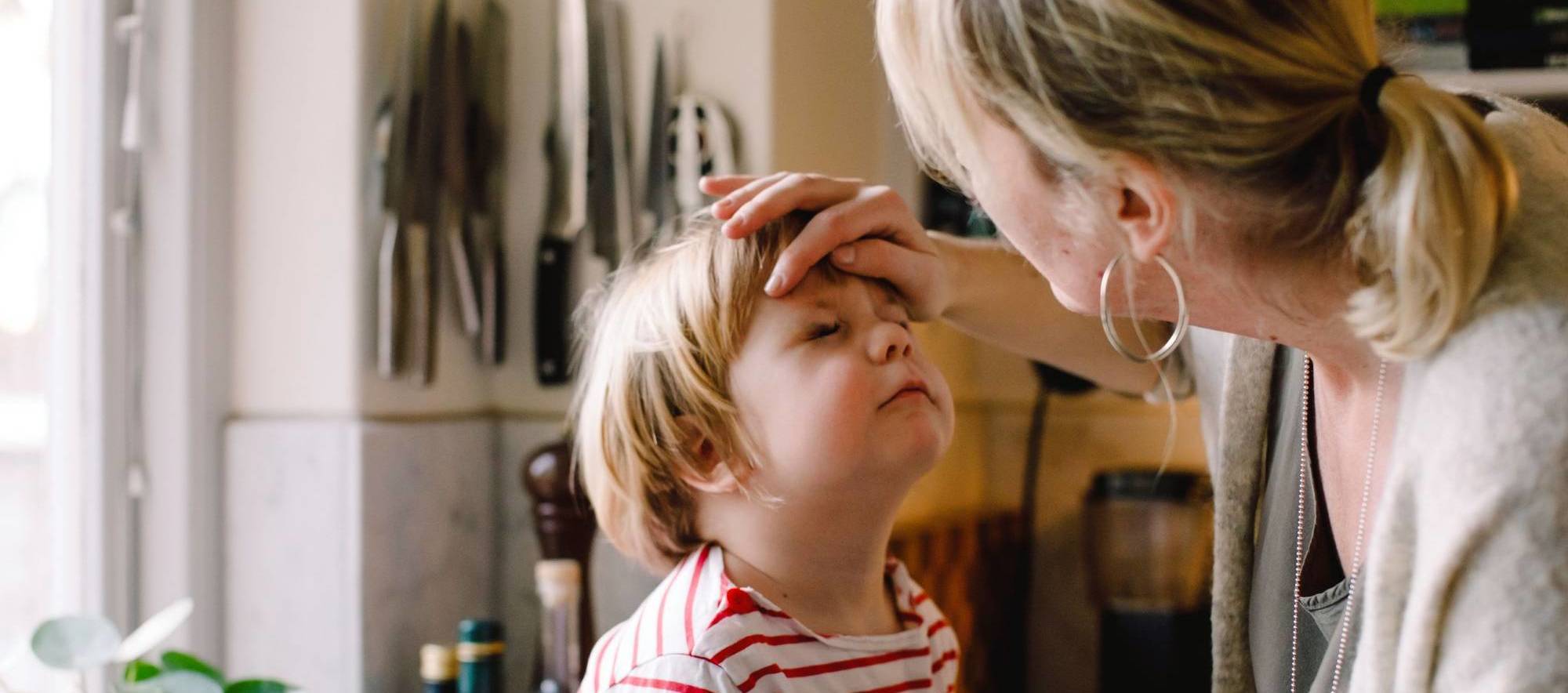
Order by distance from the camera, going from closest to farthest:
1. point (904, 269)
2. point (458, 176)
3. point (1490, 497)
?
point (1490, 497) < point (904, 269) < point (458, 176)

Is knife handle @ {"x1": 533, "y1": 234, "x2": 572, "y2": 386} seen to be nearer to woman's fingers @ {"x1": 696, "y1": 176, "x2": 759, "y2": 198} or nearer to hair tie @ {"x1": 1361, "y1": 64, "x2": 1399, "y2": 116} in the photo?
woman's fingers @ {"x1": 696, "y1": 176, "x2": 759, "y2": 198}


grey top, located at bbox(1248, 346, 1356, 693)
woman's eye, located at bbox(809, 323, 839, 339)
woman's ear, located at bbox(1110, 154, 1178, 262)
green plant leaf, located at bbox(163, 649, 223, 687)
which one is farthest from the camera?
green plant leaf, located at bbox(163, 649, 223, 687)

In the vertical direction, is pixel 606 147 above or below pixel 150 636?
above

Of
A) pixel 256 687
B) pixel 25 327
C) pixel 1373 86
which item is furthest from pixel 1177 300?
pixel 25 327

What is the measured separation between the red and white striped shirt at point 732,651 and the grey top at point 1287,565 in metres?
0.28

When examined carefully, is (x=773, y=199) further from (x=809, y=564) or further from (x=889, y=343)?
(x=809, y=564)

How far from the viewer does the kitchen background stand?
1488mm

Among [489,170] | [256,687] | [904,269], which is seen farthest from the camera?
[489,170]

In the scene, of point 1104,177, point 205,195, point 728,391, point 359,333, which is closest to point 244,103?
point 205,195

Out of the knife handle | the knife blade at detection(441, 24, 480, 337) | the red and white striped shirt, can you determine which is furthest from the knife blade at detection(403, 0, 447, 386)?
the red and white striped shirt

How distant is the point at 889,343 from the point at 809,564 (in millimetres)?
194

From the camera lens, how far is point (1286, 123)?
0.74 m

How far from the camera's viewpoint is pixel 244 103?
1.62 meters

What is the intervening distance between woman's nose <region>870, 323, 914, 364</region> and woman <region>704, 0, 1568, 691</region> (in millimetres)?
162
